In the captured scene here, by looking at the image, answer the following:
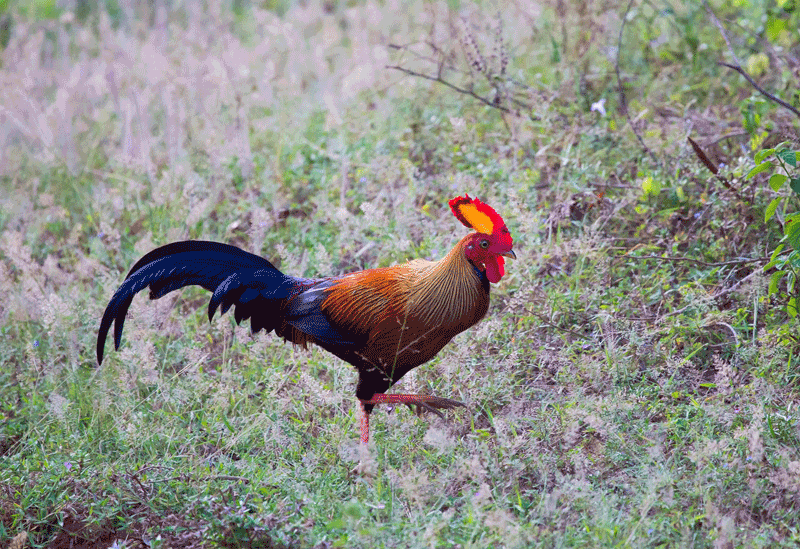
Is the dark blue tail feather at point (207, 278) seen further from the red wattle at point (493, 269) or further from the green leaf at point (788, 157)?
the green leaf at point (788, 157)

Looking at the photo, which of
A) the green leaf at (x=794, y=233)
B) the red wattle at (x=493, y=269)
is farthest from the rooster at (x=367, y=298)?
the green leaf at (x=794, y=233)

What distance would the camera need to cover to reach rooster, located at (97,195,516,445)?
11.3ft

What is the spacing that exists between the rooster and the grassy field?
0.28 meters

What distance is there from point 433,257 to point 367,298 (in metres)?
1.22

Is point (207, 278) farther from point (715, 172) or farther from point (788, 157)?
point (715, 172)

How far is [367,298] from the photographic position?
358cm

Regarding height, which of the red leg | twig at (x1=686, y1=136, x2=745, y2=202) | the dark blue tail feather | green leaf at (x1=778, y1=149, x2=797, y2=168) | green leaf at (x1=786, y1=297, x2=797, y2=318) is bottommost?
the red leg

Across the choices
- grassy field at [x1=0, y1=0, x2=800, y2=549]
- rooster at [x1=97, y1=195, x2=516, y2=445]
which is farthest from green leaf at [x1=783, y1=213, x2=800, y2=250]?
rooster at [x1=97, y1=195, x2=516, y2=445]

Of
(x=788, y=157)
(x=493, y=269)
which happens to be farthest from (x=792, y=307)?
(x=493, y=269)

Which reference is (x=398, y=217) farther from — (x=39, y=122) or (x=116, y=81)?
(x=116, y=81)

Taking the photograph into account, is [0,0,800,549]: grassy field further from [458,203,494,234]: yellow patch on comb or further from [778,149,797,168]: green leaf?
[458,203,494,234]: yellow patch on comb

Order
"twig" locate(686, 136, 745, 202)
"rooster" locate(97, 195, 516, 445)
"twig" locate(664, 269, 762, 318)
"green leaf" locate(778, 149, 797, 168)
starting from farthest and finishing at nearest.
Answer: "twig" locate(686, 136, 745, 202)
"twig" locate(664, 269, 762, 318)
"rooster" locate(97, 195, 516, 445)
"green leaf" locate(778, 149, 797, 168)

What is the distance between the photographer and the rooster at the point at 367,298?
11.3 feet

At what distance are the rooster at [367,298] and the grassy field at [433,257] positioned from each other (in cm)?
28
